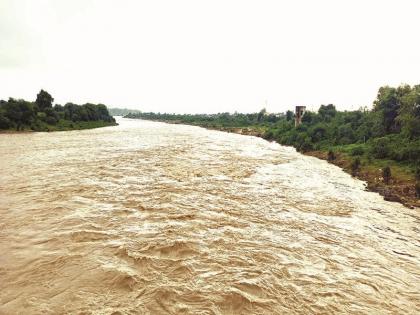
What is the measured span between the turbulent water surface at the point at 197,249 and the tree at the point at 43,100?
69.3 meters

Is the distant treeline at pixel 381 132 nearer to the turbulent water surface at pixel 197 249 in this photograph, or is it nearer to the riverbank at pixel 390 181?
the riverbank at pixel 390 181

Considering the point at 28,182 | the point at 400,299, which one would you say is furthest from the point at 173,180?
the point at 400,299

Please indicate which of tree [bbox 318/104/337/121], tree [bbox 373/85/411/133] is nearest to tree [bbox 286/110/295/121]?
tree [bbox 318/104/337/121]

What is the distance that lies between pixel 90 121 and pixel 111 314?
95.9 meters

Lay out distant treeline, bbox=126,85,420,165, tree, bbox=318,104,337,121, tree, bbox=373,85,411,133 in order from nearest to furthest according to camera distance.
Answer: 1. distant treeline, bbox=126,85,420,165
2. tree, bbox=373,85,411,133
3. tree, bbox=318,104,337,121

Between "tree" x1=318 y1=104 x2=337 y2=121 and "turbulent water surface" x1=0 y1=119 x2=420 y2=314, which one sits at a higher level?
"tree" x1=318 y1=104 x2=337 y2=121

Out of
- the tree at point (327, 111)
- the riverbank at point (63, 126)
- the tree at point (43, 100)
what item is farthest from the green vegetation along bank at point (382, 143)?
the tree at point (43, 100)

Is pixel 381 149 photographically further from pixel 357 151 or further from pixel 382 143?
pixel 357 151

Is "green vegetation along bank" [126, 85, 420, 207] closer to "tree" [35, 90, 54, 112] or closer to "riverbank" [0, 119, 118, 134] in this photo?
"riverbank" [0, 119, 118, 134]

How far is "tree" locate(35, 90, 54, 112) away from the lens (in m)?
77.5

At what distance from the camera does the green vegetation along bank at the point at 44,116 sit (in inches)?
2349

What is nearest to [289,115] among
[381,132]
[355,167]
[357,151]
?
[381,132]

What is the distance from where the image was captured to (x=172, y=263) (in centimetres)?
829

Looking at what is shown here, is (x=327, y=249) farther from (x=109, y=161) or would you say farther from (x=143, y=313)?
(x=109, y=161)
